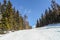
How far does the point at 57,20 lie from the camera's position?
6706cm

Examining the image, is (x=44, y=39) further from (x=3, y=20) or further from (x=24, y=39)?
(x=3, y=20)

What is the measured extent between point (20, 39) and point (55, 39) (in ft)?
10.5

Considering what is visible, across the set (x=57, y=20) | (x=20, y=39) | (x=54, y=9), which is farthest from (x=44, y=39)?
(x=54, y=9)

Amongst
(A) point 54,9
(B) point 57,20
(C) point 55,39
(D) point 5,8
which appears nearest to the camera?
(C) point 55,39

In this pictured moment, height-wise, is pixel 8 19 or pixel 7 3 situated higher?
pixel 7 3

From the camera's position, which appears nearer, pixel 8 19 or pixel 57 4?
pixel 8 19

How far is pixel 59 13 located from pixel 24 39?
54.5m

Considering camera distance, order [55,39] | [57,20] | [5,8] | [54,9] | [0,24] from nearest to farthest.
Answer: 1. [55,39]
2. [0,24]
3. [5,8]
4. [57,20]
5. [54,9]

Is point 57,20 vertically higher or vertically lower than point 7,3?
lower

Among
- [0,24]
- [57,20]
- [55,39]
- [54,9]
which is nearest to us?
[55,39]

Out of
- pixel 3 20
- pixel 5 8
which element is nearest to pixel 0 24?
pixel 3 20

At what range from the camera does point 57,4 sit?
78250 mm

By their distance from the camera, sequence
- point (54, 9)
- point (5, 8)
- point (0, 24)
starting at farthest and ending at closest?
point (54, 9), point (5, 8), point (0, 24)

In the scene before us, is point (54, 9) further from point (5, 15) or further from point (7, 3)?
point (5, 15)
